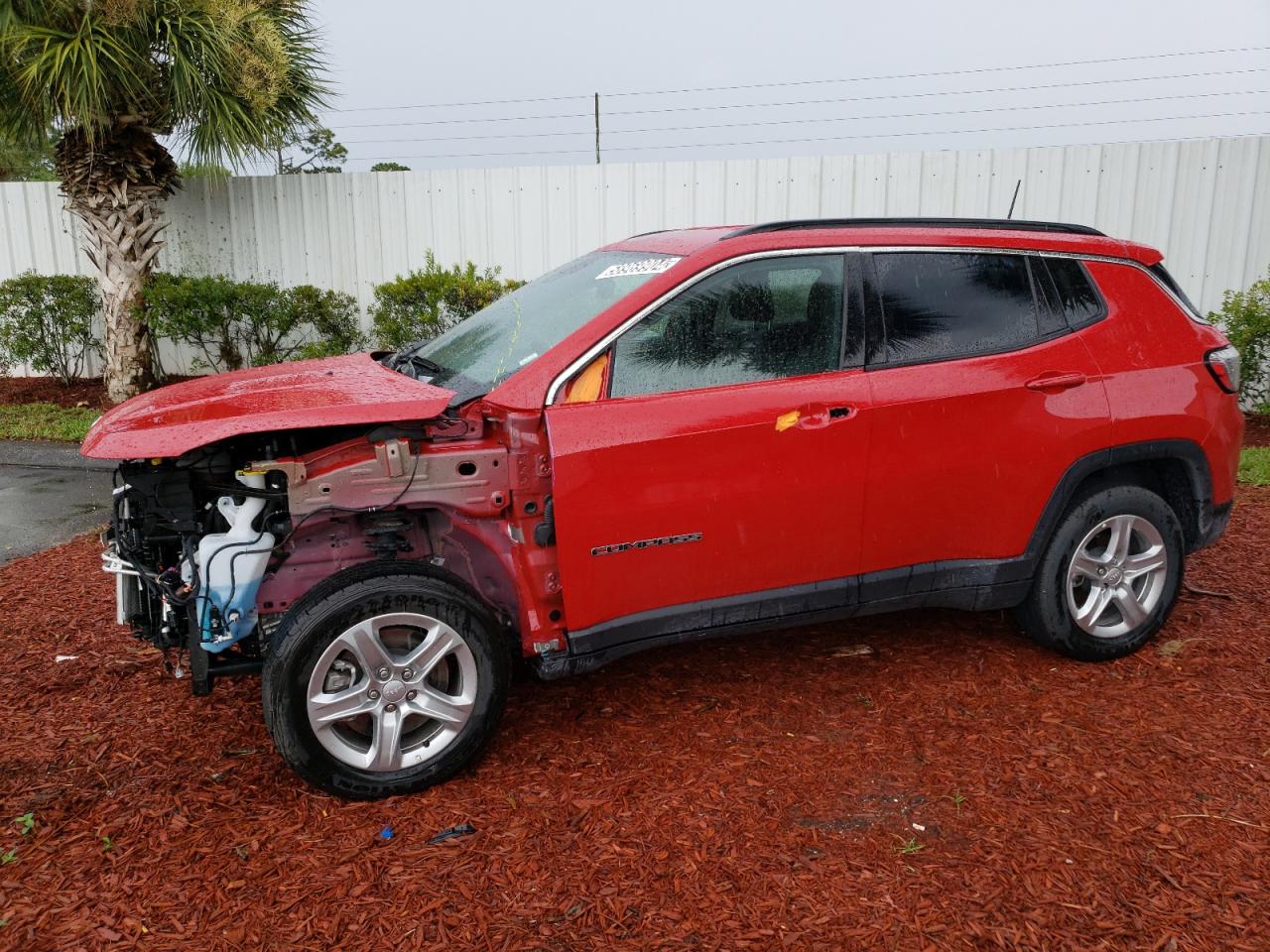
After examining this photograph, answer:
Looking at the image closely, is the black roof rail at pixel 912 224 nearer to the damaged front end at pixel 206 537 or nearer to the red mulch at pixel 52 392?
the damaged front end at pixel 206 537

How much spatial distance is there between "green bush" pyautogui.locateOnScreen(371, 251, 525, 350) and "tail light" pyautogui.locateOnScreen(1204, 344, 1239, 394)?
6.98 m

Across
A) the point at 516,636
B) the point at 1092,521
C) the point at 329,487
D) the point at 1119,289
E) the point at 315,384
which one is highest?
the point at 1119,289

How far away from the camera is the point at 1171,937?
2574 millimetres

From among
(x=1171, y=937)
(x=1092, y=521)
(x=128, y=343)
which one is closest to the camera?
(x=1171, y=937)

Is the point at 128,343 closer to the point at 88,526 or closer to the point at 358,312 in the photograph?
the point at 358,312

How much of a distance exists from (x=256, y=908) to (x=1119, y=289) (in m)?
4.03

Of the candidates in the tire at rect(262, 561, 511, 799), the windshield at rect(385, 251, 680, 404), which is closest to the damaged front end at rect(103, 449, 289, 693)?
the tire at rect(262, 561, 511, 799)

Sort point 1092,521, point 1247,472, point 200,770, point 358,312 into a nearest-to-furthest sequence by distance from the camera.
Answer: point 200,770
point 1092,521
point 1247,472
point 358,312

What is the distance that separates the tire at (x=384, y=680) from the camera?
305cm

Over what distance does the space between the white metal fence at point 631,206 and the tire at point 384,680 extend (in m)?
8.02

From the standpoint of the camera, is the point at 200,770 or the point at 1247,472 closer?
the point at 200,770

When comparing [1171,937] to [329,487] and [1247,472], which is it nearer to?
[329,487]

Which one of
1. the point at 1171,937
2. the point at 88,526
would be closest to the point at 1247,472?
the point at 1171,937

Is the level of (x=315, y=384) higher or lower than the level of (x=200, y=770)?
higher
